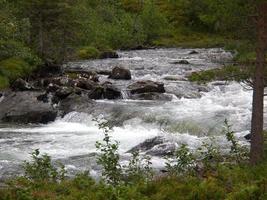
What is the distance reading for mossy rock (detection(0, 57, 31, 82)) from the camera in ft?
134

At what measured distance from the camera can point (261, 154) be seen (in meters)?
15.1

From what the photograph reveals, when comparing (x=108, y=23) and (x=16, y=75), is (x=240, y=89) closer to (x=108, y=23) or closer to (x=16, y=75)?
(x=16, y=75)

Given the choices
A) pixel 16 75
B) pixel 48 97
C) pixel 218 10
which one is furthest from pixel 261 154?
pixel 16 75

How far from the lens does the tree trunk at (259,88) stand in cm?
1452

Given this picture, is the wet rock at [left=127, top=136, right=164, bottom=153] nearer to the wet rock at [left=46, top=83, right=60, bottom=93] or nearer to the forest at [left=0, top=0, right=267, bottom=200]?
the forest at [left=0, top=0, right=267, bottom=200]

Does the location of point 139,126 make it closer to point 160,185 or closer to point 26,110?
point 26,110

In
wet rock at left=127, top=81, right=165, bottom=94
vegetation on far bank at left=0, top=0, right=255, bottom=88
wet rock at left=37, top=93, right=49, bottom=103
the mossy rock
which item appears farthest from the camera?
the mossy rock

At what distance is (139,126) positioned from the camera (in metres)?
28.9

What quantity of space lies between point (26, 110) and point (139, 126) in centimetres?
677

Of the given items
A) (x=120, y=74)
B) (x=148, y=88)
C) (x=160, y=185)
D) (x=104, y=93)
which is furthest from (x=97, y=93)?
(x=160, y=185)

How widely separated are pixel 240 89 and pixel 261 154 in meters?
23.4

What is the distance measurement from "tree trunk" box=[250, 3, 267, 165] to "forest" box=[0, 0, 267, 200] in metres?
0.03

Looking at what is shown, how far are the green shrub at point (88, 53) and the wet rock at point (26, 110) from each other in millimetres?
25945

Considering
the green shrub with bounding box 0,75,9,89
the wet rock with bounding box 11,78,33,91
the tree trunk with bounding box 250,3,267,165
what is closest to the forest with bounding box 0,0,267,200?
the tree trunk with bounding box 250,3,267,165
